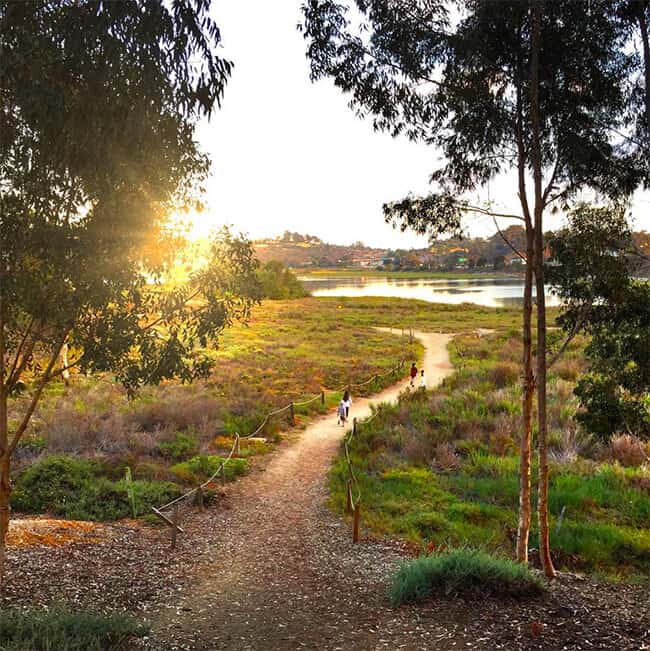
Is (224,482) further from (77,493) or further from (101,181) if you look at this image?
(101,181)

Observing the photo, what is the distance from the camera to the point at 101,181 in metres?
6.93

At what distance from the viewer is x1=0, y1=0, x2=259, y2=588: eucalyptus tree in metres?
6.26

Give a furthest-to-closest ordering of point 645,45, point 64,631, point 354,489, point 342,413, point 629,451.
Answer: point 342,413
point 629,451
point 354,489
point 645,45
point 64,631

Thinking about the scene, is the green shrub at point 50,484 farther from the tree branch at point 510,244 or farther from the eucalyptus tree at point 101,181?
the tree branch at point 510,244

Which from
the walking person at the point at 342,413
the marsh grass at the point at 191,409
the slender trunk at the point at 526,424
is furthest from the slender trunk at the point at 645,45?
the walking person at the point at 342,413

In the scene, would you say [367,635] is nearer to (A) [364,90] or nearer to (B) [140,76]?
(B) [140,76]

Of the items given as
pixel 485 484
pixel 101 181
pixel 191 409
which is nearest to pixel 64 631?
pixel 101 181

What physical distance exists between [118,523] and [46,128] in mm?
9280

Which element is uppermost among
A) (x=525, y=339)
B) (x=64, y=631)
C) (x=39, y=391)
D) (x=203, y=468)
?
(x=525, y=339)

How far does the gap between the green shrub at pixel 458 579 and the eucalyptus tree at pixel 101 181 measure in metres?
4.75

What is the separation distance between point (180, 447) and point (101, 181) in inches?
495

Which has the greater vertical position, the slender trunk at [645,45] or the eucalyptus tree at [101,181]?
the slender trunk at [645,45]

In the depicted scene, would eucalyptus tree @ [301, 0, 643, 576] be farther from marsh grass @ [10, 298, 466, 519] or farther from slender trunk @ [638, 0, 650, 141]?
marsh grass @ [10, 298, 466, 519]

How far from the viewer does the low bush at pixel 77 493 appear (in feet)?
43.0
